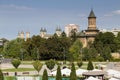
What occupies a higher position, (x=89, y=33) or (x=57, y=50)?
(x=89, y=33)

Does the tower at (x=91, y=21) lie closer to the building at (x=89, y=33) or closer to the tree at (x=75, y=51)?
the building at (x=89, y=33)

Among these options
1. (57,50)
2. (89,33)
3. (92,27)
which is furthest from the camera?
(92,27)

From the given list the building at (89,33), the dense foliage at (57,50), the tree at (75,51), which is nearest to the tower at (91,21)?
the building at (89,33)

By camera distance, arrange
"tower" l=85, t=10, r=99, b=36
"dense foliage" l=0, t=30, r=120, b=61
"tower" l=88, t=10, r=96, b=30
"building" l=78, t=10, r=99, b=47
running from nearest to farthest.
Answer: "dense foliage" l=0, t=30, r=120, b=61, "building" l=78, t=10, r=99, b=47, "tower" l=85, t=10, r=99, b=36, "tower" l=88, t=10, r=96, b=30

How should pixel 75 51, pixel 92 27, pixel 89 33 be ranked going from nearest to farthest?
pixel 75 51, pixel 89 33, pixel 92 27

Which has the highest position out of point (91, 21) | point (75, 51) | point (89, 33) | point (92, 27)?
point (91, 21)

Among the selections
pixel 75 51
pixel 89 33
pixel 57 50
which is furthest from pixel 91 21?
pixel 75 51

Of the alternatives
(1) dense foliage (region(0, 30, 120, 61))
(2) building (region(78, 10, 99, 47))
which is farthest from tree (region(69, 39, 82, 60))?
(2) building (region(78, 10, 99, 47))

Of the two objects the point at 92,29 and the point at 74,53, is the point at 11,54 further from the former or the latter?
the point at 92,29

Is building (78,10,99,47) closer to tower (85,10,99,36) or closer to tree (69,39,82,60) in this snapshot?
tower (85,10,99,36)

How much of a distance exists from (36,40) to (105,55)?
814 inches

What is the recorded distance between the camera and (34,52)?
92.8 m

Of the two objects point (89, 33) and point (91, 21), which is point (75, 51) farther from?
point (91, 21)

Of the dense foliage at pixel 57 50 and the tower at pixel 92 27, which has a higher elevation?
the tower at pixel 92 27
